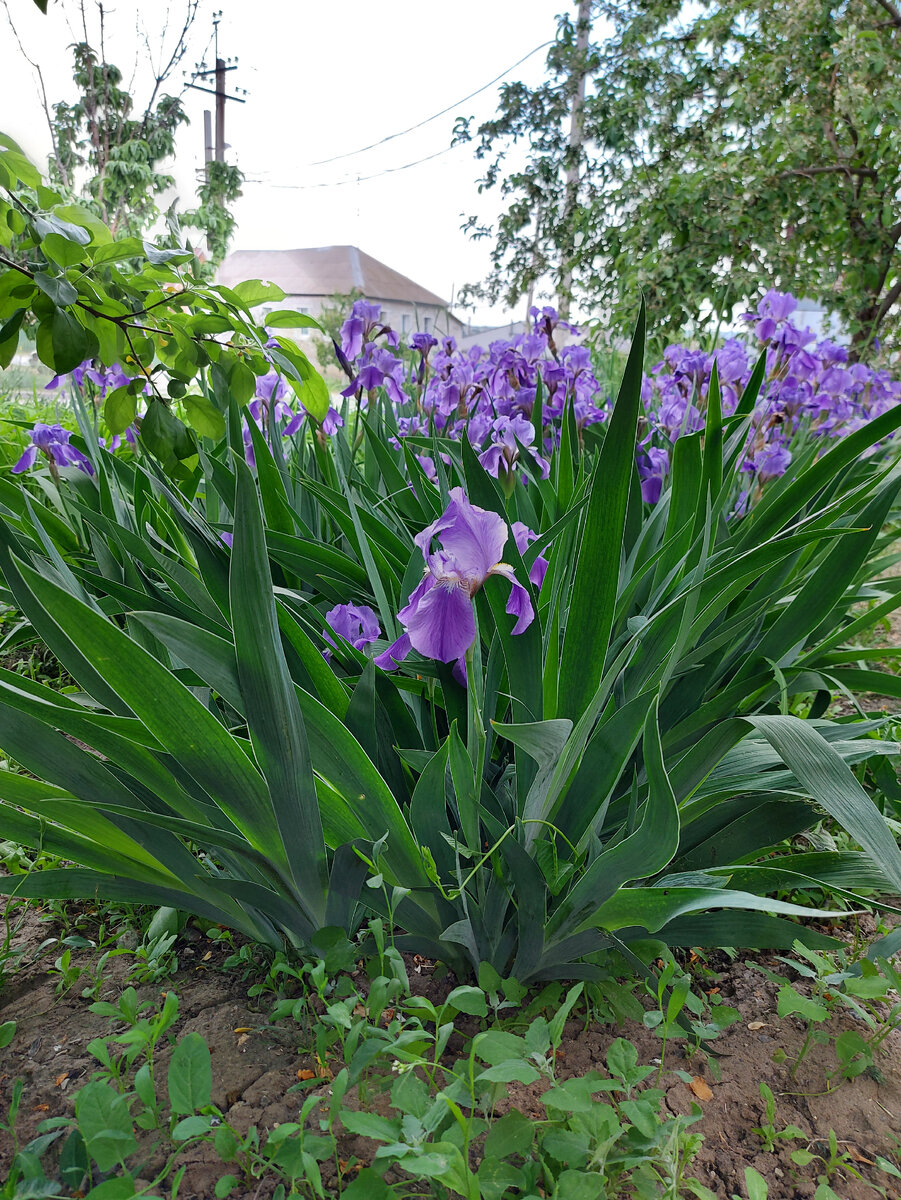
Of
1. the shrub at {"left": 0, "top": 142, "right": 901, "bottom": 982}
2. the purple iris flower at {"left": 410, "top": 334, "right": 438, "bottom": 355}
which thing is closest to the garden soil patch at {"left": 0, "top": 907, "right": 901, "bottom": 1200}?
the shrub at {"left": 0, "top": 142, "right": 901, "bottom": 982}

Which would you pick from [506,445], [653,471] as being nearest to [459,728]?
[506,445]

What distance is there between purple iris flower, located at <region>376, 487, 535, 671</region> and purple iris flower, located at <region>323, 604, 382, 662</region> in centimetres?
39

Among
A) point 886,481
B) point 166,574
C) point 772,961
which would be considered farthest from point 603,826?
point 166,574

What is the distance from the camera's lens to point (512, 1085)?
0.93 metres

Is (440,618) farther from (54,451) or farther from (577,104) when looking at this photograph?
(577,104)

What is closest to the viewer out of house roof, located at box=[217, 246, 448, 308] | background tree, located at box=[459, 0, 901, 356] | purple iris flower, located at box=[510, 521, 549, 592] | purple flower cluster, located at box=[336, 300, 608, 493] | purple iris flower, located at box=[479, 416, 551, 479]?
purple iris flower, located at box=[510, 521, 549, 592]

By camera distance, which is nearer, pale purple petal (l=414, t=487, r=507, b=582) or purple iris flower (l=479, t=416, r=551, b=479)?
pale purple petal (l=414, t=487, r=507, b=582)

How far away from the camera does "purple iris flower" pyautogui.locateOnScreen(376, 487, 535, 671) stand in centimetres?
77

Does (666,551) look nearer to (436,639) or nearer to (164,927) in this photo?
(436,639)

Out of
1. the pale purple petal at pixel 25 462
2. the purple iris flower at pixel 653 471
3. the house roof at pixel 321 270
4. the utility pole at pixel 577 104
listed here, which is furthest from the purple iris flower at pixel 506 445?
the house roof at pixel 321 270

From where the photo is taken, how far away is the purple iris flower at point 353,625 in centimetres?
117

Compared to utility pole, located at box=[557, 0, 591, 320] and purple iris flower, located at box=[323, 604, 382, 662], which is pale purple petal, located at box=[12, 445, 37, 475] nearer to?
purple iris flower, located at box=[323, 604, 382, 662]

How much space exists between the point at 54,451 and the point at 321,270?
4074 cm

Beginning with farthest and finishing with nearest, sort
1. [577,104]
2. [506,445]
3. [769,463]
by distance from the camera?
[577,104] → [769,463] → [506,445]
